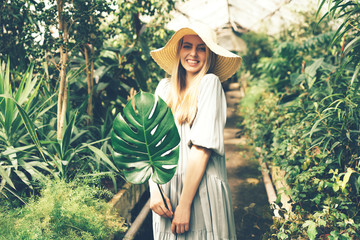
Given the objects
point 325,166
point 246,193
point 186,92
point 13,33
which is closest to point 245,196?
point 246,193

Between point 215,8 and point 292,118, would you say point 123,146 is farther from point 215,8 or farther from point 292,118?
point 215,8

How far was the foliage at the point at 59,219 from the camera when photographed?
6.15ft

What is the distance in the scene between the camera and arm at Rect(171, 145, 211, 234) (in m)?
1.47

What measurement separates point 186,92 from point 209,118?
0.73 ft

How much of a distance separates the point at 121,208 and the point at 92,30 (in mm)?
1633

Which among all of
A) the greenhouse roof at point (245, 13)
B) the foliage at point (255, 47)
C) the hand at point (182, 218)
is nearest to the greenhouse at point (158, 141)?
the hand at point (182, 218)

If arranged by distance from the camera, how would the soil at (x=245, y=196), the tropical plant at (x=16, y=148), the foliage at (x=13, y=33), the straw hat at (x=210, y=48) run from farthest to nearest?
the foliage at (x=13, y=33)
the soil at (x=245, y=196)
the tropical plant at (x=16, y=148)
the straw hat at (x=210, y=48)

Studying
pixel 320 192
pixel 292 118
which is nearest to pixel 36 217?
pixel 320 192

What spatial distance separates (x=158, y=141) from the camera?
1348 mm

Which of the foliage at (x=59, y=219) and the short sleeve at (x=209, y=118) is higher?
the short sleeve at (x=209, y=118)

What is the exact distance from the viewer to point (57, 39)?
2.64 m

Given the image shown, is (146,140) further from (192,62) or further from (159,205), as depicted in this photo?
(192,62)

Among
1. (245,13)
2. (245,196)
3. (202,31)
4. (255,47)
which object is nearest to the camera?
(202,31)

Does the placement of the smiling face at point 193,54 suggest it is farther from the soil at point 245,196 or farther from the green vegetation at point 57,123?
the soil at point 245,196
